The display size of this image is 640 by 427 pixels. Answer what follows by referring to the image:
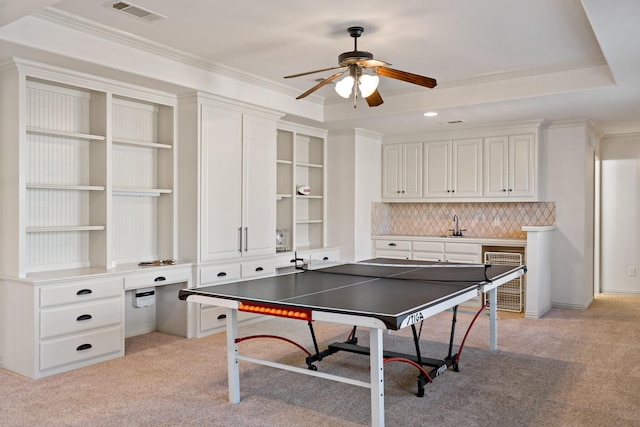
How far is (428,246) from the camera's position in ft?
22.5

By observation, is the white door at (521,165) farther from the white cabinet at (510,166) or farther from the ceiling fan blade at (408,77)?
Result: the ceiling fan blade at (408,77)

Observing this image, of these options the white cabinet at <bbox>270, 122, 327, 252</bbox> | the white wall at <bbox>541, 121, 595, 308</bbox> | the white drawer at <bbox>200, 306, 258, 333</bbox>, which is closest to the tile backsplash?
the white wall at <bbox>541, 121, 595, 308</bbox>

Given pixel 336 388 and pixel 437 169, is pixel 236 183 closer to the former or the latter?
pixel 336 388

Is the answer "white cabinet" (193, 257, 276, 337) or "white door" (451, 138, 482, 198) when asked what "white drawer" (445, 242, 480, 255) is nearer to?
"white door" (451, 138, 482, 198)

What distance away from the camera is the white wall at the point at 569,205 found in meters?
6.30

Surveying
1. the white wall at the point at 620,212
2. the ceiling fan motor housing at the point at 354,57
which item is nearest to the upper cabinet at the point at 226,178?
the ceiling fan motor housing at the point at 354,57

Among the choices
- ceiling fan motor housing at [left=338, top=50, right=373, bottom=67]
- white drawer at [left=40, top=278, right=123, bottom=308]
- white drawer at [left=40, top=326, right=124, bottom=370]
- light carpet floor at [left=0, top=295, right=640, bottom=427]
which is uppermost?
ceiling fan motor housing at [left=338, top=50, right=373, bottom=67]

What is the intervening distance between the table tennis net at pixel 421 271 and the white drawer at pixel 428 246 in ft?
6.57

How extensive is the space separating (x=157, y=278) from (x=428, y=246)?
3.60 m

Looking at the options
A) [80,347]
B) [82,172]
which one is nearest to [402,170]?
[82,172]

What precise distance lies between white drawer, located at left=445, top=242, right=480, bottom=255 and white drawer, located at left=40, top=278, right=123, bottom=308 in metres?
4.03

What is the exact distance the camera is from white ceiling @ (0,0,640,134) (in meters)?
3.51

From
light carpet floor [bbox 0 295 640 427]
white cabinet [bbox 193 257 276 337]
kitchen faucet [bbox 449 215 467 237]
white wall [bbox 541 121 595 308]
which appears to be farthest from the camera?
kitchen faucet [bbox 449 215 467 237]

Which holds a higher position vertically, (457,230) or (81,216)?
(81,216)
